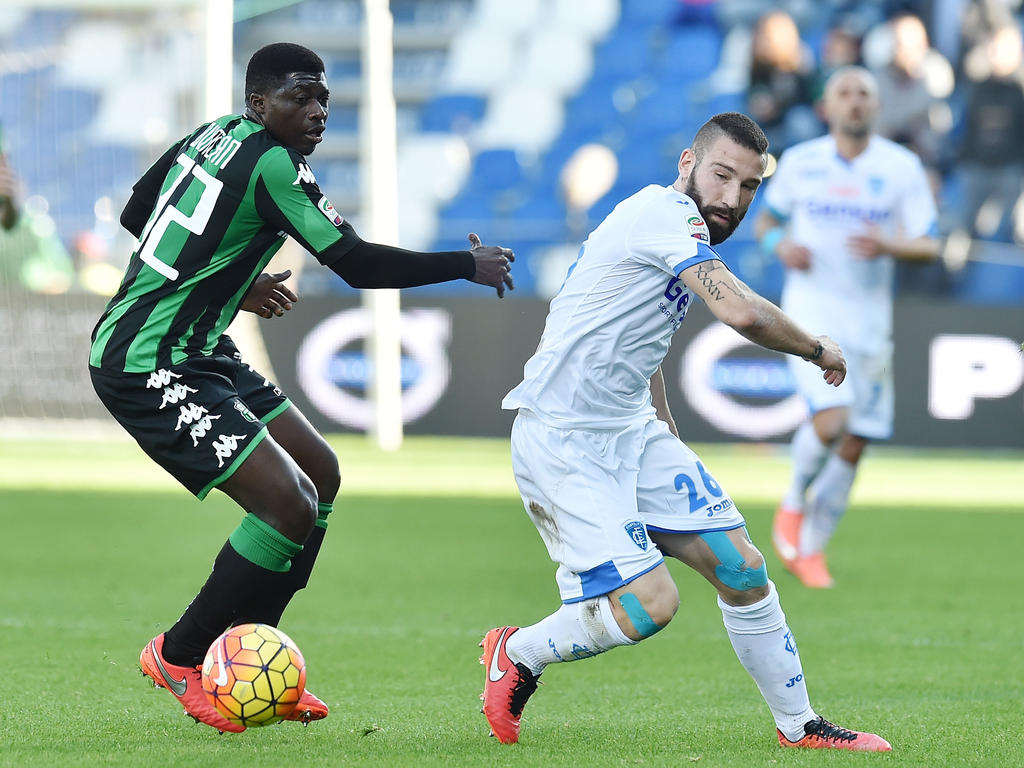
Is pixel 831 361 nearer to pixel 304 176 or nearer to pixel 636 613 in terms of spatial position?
pixel 636 613

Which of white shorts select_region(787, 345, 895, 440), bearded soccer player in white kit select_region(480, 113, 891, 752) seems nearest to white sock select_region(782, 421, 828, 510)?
white shorts select_region(787, 345, 895, 440)

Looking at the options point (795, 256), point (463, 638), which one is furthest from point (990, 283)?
point (463, 638)

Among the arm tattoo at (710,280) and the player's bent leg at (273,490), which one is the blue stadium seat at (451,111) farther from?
the arm tattoo at (710,280)

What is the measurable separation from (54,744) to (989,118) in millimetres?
15256

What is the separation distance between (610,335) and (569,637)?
2.99 ft

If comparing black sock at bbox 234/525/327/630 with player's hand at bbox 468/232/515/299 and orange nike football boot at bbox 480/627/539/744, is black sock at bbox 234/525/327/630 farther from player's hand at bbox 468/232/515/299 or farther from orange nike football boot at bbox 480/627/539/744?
player's hand at bbox 468/232/515/299

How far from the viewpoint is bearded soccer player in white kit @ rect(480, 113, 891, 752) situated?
4.31m

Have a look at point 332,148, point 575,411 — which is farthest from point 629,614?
point 332,148

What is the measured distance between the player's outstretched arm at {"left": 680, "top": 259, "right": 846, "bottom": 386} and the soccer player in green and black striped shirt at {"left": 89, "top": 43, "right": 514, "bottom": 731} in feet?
2.02

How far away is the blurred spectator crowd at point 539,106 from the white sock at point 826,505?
8.49 metres

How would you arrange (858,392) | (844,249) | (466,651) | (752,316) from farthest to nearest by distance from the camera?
(844,249) → (858,392) → (466,651) → (752,316)

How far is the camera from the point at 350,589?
25.4ft

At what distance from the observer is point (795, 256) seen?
26.9 feet

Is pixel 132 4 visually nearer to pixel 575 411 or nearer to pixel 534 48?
pixel 534 48
